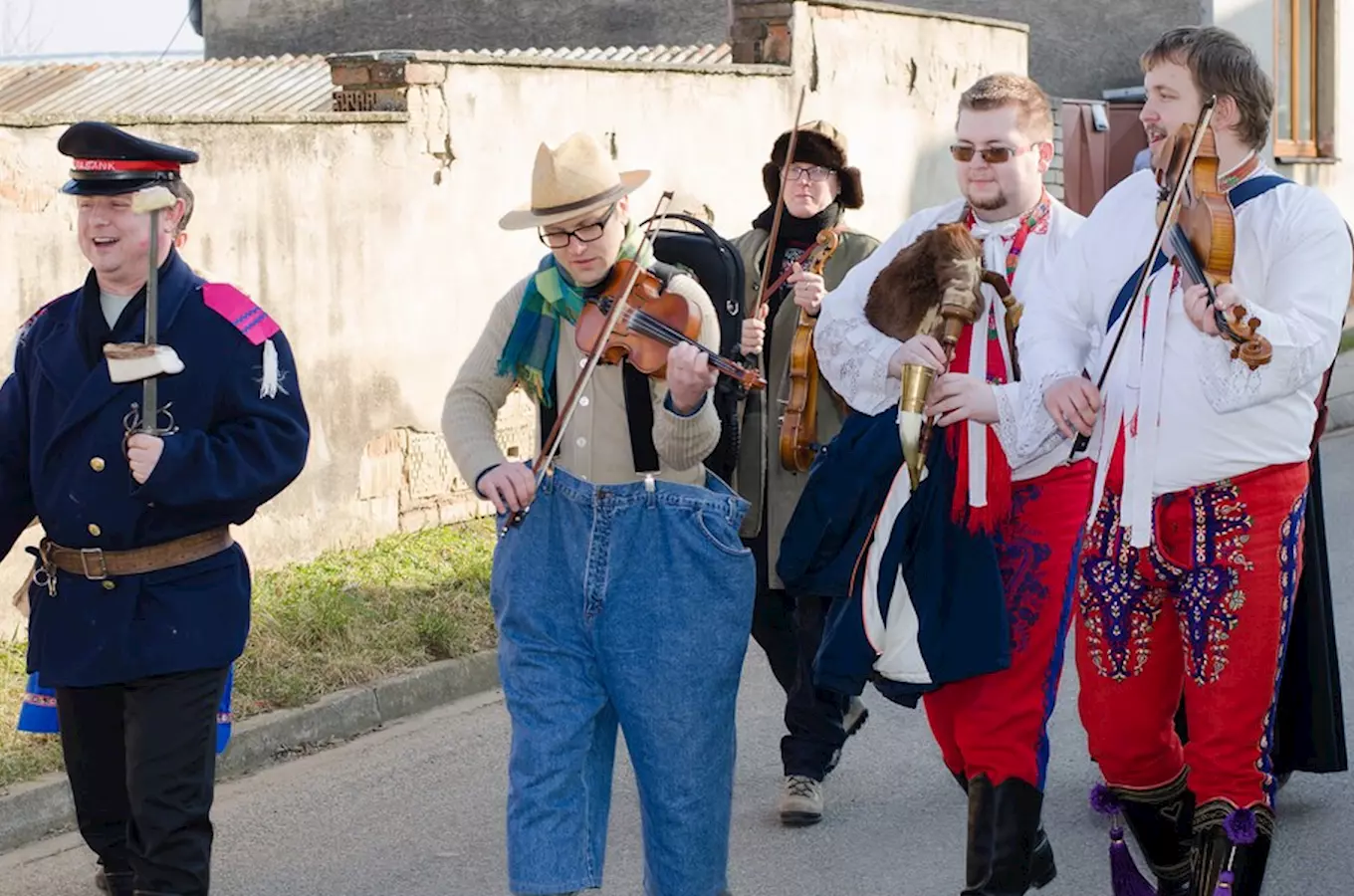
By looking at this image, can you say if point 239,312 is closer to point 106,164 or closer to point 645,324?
point 106,164

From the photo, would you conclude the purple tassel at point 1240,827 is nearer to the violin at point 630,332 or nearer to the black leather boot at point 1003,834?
the black leather boot at point 1003,834

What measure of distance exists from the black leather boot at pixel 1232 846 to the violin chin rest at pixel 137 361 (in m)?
2.28

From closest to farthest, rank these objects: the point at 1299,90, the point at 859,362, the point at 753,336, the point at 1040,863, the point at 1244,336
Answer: the point at 1244,336
the point at 859,362
the point at 1040,863
the point at 753,336
the point at 1299,90

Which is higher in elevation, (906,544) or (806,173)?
(806,173)

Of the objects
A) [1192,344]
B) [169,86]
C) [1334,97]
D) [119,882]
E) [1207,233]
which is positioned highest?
[1334,97]

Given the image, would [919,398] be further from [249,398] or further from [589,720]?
[249,398]

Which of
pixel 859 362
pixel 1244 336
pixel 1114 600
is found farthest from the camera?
pixel 859 362

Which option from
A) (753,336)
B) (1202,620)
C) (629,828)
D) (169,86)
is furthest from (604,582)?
(169,86)

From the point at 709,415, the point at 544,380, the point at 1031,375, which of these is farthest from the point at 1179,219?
the point at 544,380

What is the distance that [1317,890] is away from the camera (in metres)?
5.22

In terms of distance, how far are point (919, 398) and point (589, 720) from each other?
37.1 inches

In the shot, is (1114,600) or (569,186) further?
(1114,600)

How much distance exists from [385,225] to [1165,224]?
617 centimetres

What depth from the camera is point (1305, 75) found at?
72.4 feet
